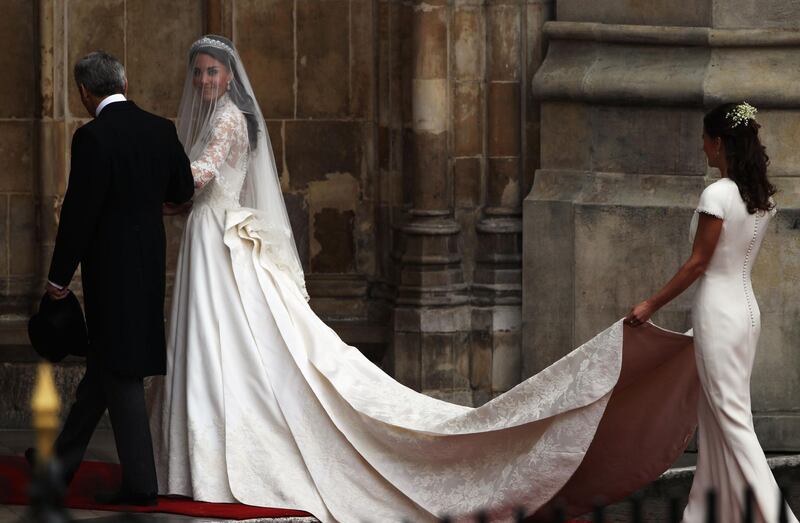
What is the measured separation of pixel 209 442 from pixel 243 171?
1179mm

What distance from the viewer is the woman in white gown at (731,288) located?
17.4 feet

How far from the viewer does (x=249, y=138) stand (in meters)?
6.65

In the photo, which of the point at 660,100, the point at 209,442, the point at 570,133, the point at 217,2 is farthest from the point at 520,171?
the point at 209,442

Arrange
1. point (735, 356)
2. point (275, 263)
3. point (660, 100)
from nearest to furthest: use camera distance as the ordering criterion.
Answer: point (735, 356)
point (275, 263)
point (660, 100)

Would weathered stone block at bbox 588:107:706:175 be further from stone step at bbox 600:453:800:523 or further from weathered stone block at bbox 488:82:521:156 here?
stone step at bbox 600:453:800:523

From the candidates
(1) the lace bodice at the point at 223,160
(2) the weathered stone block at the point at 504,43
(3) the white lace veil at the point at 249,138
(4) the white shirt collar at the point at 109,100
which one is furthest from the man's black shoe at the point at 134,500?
(2) the weathered stone block at the point at 504,43

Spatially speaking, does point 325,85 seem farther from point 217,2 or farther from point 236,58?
point 236,58

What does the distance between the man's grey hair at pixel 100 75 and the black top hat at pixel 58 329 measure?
81 cm

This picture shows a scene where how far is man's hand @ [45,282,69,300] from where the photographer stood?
5.94m

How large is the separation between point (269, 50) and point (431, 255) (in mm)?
1492

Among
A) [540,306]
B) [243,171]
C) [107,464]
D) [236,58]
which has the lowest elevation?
[107,464]

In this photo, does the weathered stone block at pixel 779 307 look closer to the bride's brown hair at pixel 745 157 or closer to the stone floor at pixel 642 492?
the stone floor at pixel 642 492

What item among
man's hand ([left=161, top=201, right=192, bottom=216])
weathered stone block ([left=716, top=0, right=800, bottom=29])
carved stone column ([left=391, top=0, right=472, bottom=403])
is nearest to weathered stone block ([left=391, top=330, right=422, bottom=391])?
carved stone column ([left=391, top=0, right=472, bottom=403])

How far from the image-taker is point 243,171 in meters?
6.61
